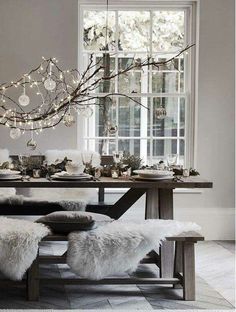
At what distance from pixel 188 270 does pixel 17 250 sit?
120 cm

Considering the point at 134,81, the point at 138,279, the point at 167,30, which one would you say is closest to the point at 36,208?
the point at 138,279

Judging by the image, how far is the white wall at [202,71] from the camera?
5.94m

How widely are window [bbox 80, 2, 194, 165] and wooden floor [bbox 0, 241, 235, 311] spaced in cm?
198

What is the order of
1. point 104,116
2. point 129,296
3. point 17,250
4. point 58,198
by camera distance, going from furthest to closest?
1. point 104,116
2. point 58,198
3. point 129,296
4. point 17,250

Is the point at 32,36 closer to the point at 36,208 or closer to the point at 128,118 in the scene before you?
the point at 128,118

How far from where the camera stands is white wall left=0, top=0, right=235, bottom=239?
5941 mm

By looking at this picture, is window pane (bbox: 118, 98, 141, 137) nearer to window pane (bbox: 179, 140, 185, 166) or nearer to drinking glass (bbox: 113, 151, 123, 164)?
window pane (bbox: 179, 140, 185, 166)

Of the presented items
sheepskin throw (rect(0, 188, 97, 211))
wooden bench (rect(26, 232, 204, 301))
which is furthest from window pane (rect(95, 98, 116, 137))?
wooden bench (rect(26, 232, 204, 301))

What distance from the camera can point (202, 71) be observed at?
611cm

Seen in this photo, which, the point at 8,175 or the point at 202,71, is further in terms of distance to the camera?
the point at 202,71

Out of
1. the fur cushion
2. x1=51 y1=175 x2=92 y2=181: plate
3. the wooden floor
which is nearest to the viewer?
the wooden floor

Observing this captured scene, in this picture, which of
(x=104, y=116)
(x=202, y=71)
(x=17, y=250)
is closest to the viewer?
(x=17, y=250)

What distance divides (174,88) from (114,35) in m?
0.92

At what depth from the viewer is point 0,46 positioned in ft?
19.4
